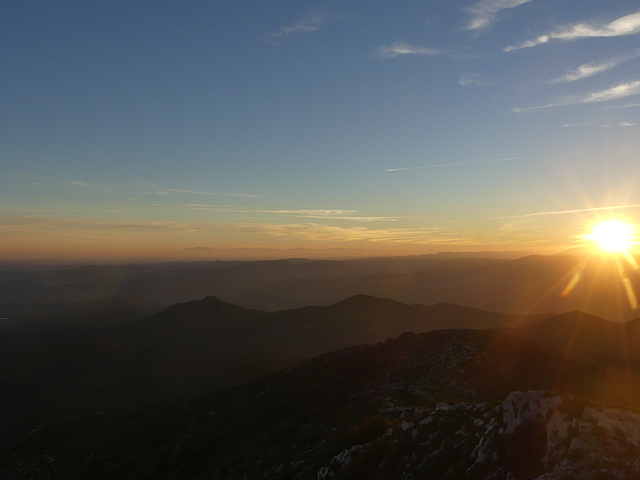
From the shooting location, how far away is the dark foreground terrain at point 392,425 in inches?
566

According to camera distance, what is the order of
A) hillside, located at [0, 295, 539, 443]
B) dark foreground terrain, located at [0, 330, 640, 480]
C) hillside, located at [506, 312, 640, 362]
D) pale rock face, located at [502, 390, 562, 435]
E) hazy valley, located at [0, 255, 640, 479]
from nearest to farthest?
dark foreground terrain, located at [0, 330, 640, 480], hazy valley, located at [0, 255, 640, 479], pale rock face, located at [502, 390, 562, 435], hillside, located at [0, 295, 539, 443], hillside, located at [506, 312, 640, 362]

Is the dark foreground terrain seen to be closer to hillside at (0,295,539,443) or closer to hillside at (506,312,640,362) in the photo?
hillside at (0,295,539,443)

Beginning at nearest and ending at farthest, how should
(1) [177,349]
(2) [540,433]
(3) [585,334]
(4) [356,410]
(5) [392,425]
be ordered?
1. (2) [540,433]
2. (5) [392,425]
3. (4) [356,410]
4. (3) [585,334]
5. (1) [177,349]

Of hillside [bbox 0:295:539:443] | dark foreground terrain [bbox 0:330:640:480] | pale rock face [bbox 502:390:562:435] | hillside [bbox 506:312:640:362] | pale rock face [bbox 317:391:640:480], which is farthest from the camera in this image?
hillside [bbox 506:312:640:362]

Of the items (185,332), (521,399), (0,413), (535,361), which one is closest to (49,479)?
(521,399)

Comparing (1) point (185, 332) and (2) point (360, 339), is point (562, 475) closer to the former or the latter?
(2) point (360, 339)

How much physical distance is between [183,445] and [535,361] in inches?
1595

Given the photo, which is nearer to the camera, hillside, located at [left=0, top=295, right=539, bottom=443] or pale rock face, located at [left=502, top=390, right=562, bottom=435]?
pale rock face, located at [left=502, top=390, right=562, bottom=435]

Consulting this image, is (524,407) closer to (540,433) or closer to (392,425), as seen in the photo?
(540,433)

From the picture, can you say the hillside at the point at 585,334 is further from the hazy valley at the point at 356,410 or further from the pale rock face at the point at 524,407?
the pale rock face at the point at 524,407

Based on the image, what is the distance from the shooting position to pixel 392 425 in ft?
68.3

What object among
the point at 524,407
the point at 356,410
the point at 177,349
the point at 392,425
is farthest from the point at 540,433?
the point at 177,349

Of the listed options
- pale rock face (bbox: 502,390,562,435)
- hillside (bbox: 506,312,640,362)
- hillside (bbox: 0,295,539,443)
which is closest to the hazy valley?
pale rock face (bbox: 502,390,562,435)

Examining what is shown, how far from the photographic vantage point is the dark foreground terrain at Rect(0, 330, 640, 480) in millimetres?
14383
